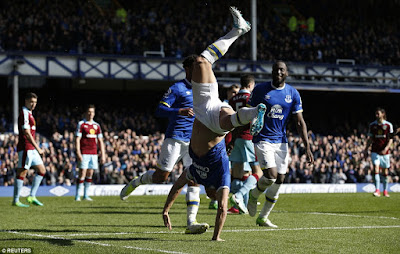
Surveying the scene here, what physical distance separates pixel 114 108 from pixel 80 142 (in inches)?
678

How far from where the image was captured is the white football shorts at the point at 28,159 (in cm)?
1534

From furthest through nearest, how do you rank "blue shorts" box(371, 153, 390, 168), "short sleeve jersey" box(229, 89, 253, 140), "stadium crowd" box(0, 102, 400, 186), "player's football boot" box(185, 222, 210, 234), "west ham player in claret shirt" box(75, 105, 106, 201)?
1. "stadium crowd" box(0, 102, 400, 186)
2. "blue shorts" box(371, 153, 390, 168)
3. "west ham player in claret shirt" box(75, 105, 106, 201)
4. "short sleeve jersey" box(229, 89, 253, 140)
5. "player's football boot" box(185, 222, 210, 234)

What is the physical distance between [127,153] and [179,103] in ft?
50.6

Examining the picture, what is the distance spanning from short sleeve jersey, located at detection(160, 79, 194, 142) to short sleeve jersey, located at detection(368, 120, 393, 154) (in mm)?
10200

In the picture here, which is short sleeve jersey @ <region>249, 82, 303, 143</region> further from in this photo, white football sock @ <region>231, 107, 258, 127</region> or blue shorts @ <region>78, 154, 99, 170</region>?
blue shorts @ <region>78, 154, 99, 170</region>

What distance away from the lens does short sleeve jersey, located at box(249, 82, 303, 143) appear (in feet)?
34.3

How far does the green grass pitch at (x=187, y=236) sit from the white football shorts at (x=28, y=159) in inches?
90.7

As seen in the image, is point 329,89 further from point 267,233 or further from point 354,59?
point 267,233

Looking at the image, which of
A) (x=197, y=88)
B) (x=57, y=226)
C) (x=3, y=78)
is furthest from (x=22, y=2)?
(x=197, y=88)

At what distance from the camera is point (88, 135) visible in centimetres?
1786

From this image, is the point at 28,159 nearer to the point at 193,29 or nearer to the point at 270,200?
the point at 270,200

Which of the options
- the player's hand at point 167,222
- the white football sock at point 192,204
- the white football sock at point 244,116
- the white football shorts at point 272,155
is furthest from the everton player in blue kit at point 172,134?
the white football sock at point 244,116

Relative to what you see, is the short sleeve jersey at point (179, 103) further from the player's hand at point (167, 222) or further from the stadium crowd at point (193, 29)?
the stadium crowd at point (193, 29)

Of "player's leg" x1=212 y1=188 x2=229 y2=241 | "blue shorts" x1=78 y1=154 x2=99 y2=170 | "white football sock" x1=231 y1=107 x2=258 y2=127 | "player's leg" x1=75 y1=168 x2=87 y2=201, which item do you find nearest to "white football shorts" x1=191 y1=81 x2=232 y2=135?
"white football sock" x1=231 y1=107 x2=258 y2=127
